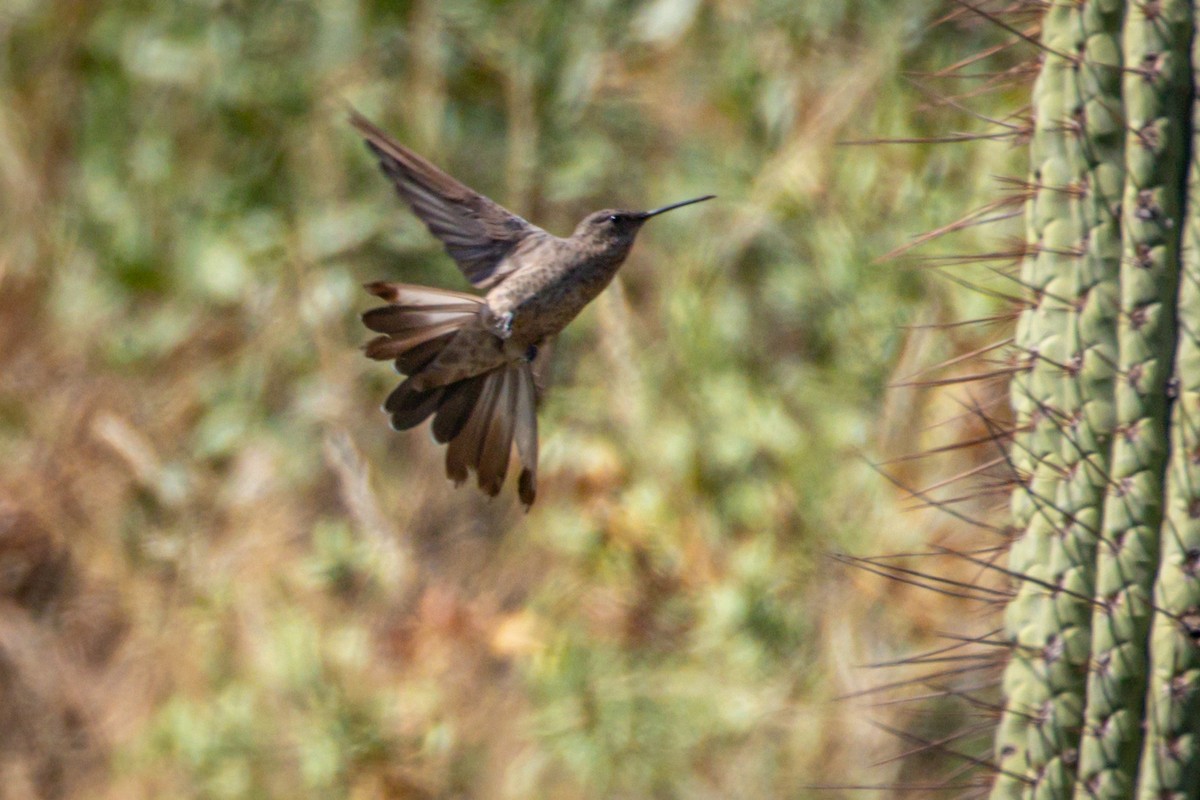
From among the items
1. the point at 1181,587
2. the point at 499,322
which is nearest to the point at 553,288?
the point at 499,322

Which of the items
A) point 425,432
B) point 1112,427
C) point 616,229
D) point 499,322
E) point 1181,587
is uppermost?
point 425,432

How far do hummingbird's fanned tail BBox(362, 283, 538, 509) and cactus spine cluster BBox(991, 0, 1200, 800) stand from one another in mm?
713

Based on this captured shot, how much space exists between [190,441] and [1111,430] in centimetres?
346

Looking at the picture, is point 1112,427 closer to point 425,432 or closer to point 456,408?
point 456,408

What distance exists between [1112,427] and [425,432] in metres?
2.87

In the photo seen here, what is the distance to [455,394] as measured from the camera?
223cm

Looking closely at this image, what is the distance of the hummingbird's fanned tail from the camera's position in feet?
6.89

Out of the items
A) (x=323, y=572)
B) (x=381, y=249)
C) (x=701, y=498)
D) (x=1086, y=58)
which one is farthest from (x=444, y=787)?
(x=1086, y=58)

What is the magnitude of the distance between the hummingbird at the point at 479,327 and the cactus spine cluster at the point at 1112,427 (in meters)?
0.60

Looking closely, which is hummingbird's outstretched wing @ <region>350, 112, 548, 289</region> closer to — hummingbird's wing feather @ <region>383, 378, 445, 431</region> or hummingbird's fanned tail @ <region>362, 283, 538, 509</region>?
hummingbird's fanned tail @ <region>362, 283, 538, 509</region>

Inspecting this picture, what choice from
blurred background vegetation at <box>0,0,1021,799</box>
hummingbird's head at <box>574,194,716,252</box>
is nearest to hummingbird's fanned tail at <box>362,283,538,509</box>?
hummingbird's head at <box>574,194,716,252</box>

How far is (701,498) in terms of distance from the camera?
164 inches

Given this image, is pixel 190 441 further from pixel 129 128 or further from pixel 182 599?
pixel 129 128

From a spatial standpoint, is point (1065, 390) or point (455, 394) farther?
point (455, 394)
